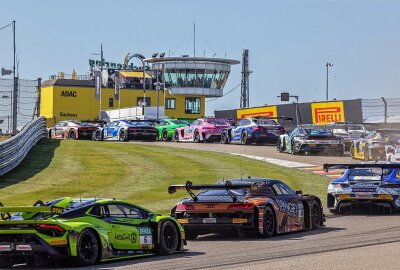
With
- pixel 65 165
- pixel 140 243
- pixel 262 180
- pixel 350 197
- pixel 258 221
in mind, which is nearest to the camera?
pixel 140 243

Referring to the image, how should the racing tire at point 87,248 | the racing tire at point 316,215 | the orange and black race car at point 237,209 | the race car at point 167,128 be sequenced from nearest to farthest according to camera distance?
the racing tire at point 87,248 → the orange and black race car at point 237,209 → the racing tire at point 316,215 → the race car at point 167,128

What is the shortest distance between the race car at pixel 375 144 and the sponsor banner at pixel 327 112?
19.9 m

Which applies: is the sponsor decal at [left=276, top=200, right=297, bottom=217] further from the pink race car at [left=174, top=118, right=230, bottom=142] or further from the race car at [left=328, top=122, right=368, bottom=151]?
the pink race car at [left=174, top=118, right=230, bottom=142]

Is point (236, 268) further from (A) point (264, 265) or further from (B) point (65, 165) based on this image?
(B) point (65, 165)

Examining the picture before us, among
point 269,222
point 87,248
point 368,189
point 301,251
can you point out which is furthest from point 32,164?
point 87,248

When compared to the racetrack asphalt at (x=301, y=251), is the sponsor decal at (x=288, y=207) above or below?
above

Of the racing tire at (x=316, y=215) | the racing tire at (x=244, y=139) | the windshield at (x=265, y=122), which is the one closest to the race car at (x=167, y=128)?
the racing tire at (x=244, y=139)

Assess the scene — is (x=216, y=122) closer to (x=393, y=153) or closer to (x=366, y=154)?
(x=366, y=154)

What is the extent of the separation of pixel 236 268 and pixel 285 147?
29.3 metres

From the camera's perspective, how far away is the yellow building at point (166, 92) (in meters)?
110

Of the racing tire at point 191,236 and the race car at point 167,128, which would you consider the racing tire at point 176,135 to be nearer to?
the race car at point 167,128

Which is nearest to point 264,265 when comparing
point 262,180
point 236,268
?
point 236,268

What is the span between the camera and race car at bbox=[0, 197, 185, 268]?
12383mm

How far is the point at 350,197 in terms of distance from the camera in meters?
21.4
